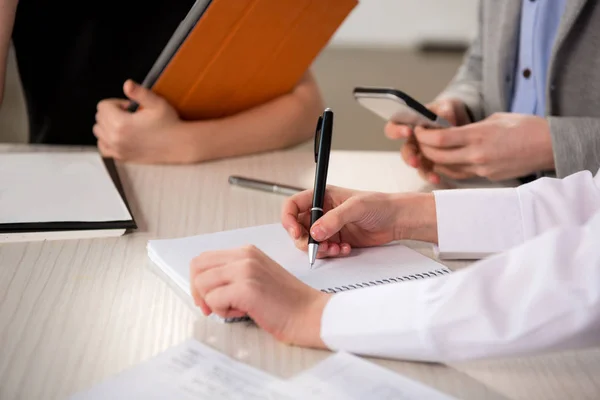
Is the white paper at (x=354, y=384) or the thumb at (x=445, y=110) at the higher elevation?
the white paper at (x=354, y=384)

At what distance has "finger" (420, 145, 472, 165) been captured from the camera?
116 centimetres

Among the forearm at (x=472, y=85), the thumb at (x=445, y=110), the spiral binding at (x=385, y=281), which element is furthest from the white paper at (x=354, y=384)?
the forearm at (x=472, y=85)

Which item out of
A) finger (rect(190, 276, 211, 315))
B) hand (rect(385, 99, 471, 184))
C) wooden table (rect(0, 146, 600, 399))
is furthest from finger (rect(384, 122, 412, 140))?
finger (rect(190, 276, 211, 315))

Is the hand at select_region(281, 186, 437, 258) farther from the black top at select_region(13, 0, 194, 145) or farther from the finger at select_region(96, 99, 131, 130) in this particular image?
the black top at select_region(13, 0, 194, 145)

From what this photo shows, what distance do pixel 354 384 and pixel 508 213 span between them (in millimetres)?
394

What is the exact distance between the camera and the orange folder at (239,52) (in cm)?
113

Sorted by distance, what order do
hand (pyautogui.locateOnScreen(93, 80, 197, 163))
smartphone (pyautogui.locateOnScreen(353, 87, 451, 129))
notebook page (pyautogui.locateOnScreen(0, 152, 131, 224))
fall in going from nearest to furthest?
notebook page (pyautogui.locateOnScreen(0, 152, 131, 224)), smartphone (pyautogui.locateOnScreen(353, 87, 451, 129)), hand (pyautogui.locateOnScreen(93, 80, 197, 163))

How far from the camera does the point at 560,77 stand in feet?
4.22

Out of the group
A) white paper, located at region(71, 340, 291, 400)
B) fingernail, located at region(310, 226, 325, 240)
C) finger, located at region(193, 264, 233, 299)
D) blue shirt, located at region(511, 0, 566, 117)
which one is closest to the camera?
white paper, located at region(71, 340, 291, 400)

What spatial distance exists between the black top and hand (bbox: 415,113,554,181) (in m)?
0.62

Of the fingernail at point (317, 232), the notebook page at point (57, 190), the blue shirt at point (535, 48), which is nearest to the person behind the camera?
the fingernail at point (317, 232)

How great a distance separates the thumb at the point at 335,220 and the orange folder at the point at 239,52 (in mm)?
418

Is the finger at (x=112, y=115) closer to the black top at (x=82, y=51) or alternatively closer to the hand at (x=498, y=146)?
the black top at (x=82, y=51)

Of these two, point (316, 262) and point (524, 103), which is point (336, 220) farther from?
point (524, 103)
